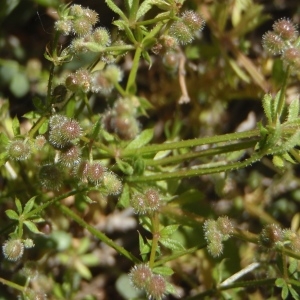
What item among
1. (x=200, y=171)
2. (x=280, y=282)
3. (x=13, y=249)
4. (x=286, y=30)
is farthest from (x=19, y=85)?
(x=280, y=282)

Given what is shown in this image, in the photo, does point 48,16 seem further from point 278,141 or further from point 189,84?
point 278,141

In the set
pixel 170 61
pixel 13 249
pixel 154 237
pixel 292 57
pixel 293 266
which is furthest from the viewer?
pixel 170 61

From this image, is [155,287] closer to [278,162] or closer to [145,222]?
[145,222]

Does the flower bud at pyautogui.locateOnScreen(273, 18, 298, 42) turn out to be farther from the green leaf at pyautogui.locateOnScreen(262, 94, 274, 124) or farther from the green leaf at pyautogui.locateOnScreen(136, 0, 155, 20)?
the green leaf at pyautogui.locateOnScreen(136, 0, 155, 20)

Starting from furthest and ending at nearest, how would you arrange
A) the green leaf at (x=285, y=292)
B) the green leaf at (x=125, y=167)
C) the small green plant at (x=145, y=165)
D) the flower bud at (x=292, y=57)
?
the green leaf at (x=125, y=167) < the green leaf at (x=285, y=292) < the small green plant at (x=145, y=165) < the flower bud at (x=292, y=57)

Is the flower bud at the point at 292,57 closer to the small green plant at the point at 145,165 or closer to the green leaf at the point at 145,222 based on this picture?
the small green plant at the point at 145,165

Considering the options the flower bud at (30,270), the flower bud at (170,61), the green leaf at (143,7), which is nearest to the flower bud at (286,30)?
the green leaf at (143,7)

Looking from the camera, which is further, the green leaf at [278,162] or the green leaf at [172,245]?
the green leaf at [172,245]

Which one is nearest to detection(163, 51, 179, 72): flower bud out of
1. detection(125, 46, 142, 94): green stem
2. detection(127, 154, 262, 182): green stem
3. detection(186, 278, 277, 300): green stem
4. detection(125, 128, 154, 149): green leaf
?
detection(125, 46, 142, 94): green stem
